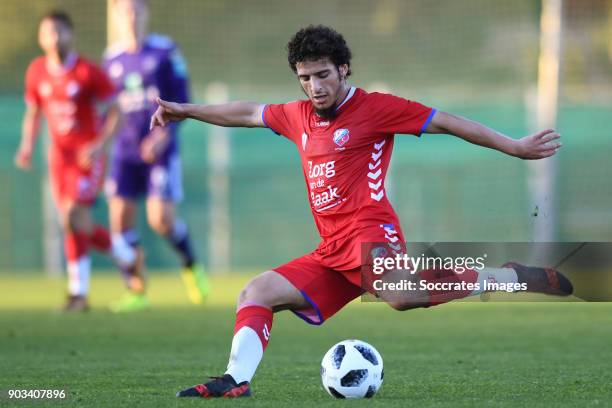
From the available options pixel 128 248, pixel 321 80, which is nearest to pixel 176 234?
pixel 128 248

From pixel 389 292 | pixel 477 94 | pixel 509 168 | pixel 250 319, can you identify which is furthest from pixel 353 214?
pixel 477 94

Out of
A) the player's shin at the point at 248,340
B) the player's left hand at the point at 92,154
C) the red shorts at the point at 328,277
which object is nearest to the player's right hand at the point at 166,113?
the red shorts at the point at 328,277

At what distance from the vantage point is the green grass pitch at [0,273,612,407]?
5602 mm

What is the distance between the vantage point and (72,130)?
1174cm

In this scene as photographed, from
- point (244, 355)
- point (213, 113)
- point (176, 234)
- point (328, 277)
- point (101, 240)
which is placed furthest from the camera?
point (101, 240)

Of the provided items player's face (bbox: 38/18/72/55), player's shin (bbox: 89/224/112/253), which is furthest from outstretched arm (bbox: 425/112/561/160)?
player's shin (bbox: 89/224/112/253)

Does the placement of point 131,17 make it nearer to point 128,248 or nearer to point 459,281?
point 128,248

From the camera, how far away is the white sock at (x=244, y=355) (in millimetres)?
5426

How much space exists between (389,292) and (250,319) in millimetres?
746

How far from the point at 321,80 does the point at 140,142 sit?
6317mm

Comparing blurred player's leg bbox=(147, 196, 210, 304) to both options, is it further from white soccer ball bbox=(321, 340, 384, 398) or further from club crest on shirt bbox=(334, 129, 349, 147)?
white soccer ball bbox=(321, 340, 384, 398)

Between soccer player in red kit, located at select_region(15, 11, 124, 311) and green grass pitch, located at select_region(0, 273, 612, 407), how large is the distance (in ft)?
2.11

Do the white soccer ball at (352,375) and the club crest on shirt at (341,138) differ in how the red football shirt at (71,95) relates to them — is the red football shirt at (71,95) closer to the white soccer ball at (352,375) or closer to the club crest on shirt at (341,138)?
the club crest on shirt at (341,138)

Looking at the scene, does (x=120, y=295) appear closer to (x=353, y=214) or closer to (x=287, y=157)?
(x=287, y=157)
